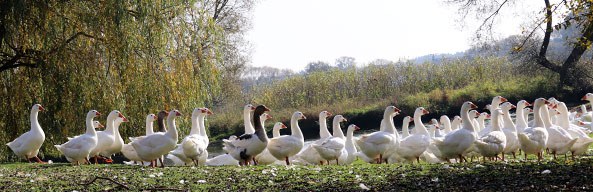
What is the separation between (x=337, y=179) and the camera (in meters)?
10.3

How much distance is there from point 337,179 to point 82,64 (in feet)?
34.3

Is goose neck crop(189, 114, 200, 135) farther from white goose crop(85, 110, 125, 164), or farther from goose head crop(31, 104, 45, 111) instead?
goose head crop(31, 104, 45, 111)

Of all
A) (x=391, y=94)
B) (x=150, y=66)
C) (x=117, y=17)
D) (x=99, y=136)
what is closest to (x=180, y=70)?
(x=150, y=66)

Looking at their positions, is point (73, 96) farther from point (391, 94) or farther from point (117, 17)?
point (391, 94)

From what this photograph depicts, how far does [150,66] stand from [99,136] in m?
3.12

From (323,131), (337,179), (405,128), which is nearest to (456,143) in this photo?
(337,179)

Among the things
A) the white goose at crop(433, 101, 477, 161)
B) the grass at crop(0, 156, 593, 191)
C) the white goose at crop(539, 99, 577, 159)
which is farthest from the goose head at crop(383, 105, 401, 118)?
the grass at crop(0, 156, 593, 191)

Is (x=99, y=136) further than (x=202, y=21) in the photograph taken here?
No

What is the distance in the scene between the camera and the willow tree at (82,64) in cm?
1823

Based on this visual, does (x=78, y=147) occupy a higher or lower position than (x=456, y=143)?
higher

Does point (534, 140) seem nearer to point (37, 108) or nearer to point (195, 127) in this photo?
point (195, 127)

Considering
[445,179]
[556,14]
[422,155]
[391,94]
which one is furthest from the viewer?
[391,94]

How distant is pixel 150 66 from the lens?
18.8 metres

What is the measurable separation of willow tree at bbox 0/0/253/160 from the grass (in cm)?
612
